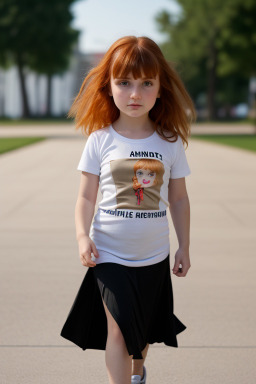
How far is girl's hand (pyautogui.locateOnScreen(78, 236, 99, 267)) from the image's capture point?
2.56 m

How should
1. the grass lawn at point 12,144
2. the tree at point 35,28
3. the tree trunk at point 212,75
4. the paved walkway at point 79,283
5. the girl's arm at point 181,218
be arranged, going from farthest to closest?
the tree at point 35,28 < the tree trunk at point 212,75 < the grass lawn at point 12,144 < the paved walkway at point 79,283 < the girl's arm at point 181,218

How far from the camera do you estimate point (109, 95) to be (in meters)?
2.81

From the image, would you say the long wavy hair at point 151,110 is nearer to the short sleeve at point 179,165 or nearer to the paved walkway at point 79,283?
the short sleeve at point 179,165

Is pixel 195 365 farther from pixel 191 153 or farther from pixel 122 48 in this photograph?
pixel 191 153

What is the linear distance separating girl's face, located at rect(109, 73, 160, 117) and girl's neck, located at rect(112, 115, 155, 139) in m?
0.07

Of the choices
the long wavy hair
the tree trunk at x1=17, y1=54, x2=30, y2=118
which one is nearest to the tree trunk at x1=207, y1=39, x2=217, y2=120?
the tree trunk at x1=17, y1=54, x2=30, y2=118

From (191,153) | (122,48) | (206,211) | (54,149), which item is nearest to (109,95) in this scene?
(122,48)

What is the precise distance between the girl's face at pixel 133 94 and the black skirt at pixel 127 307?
594 mm

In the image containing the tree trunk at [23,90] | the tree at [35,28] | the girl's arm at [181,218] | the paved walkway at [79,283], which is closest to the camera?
the girl's arm at [181,218]

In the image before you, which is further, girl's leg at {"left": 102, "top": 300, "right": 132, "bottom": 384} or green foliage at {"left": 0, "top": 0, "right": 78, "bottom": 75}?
green foliage at {"left": 0, "top": 0, "right": 78, "bottom": 75}

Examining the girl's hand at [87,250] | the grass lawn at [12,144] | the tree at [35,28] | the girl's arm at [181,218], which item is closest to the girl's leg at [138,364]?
the girl's arm at [181,218]

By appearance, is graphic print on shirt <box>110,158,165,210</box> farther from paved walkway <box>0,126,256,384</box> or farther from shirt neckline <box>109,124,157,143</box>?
paved walkway <box>0,126,256,384</box>

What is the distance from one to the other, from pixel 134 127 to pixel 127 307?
2.31 feet

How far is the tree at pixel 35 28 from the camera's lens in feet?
184
